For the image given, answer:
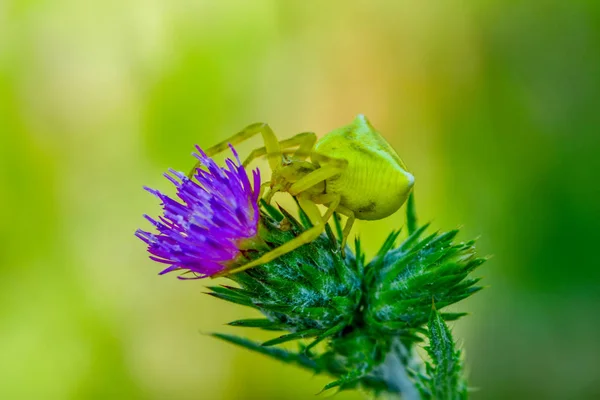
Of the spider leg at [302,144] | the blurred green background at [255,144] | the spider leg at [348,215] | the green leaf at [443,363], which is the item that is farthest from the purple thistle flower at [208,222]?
the blurred green background at [255,144]

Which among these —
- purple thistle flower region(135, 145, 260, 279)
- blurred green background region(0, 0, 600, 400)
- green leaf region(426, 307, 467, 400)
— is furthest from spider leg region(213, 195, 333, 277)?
blurred green background region(0, 0, 600, 400)

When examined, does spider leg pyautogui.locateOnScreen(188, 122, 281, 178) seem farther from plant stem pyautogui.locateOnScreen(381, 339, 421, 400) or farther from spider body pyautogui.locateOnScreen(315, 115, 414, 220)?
plant stem pyautogui.locateOnScreen(381, 339, 421, 400)

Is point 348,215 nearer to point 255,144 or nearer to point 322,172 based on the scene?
point 322,172

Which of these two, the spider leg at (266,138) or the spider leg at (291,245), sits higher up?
the spider leg at (266,138)

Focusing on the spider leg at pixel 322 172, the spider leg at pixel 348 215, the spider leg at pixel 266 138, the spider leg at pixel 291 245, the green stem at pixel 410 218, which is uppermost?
the spider leg at pixel 266 138

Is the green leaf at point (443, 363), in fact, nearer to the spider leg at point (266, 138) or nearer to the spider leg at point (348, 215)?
the spider leg at point (348, 215)

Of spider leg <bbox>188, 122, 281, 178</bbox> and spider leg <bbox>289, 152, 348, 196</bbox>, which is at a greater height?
spider leg <bbox>188, 122, 281, 178</bbox>
